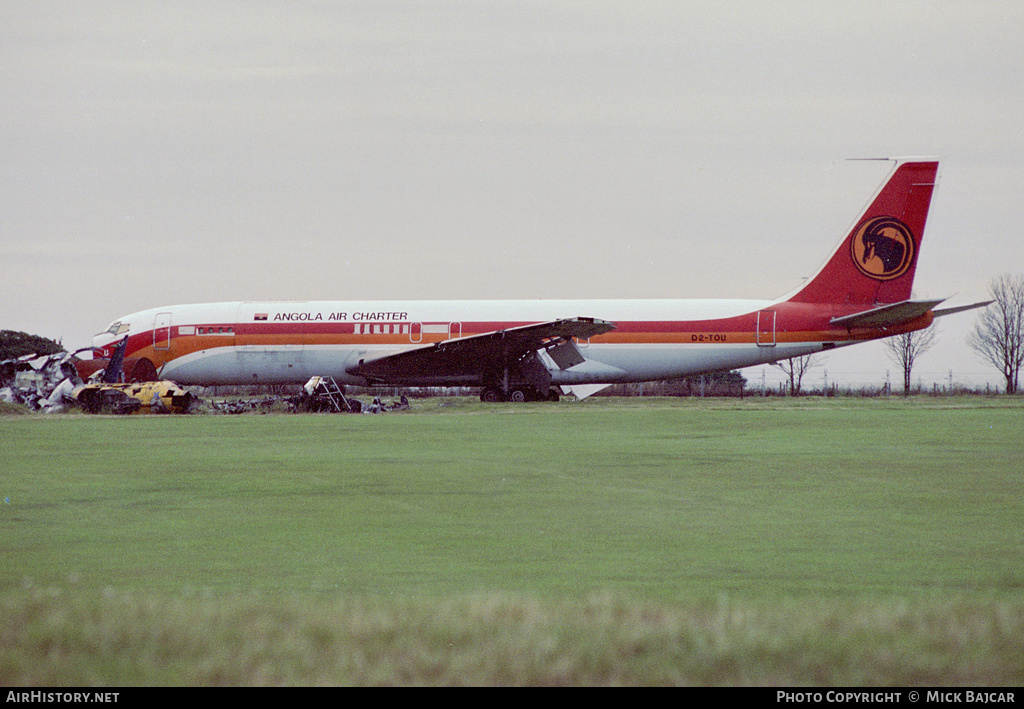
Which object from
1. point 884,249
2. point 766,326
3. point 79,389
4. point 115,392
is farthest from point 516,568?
point 884,249

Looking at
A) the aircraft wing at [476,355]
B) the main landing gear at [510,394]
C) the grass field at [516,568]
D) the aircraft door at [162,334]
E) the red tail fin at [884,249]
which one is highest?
the red tail fin at [884,249]

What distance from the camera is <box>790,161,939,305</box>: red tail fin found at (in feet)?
112

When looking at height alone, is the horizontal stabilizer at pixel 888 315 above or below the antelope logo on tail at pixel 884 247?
below

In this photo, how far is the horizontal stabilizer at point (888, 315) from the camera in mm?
31766

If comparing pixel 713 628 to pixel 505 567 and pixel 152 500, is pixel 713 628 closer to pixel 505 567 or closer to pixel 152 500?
pixel 505 567

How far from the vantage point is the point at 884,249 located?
1355 inches

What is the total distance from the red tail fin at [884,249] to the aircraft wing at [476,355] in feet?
23.9

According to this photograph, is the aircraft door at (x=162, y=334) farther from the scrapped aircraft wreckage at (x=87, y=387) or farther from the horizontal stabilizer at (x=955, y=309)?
the horizontal stabilizer at (x=955, y=309)

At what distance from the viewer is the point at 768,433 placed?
54.0 feet

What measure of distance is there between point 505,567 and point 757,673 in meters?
2.24

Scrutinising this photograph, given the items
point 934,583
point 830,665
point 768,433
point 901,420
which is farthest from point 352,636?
point 901,420

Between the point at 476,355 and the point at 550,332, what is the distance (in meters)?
2.67

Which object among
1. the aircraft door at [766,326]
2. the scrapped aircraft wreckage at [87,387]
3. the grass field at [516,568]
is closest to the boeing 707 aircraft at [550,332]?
the aircraft door at [766,326]

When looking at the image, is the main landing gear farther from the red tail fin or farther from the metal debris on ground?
the metal debris on ground
